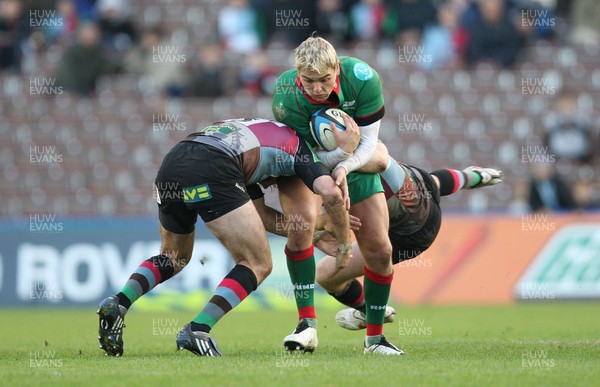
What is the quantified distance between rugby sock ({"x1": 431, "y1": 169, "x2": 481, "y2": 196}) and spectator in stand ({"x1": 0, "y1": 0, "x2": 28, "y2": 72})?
12804mm

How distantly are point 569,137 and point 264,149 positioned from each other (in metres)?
11.2

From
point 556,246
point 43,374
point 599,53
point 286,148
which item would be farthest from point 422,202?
point 599,53

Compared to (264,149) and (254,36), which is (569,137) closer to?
(254,36)

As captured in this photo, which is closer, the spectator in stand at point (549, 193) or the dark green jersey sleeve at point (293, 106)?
the dark green jersey sleeve at point (293, 106)

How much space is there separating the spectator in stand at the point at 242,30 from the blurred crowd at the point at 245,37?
0.06 feet

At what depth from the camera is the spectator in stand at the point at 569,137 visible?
59.6 feet

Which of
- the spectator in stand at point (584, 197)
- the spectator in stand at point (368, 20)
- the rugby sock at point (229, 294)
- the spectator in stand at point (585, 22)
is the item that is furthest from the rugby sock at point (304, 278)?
the spectator in stand at point (585, 22)

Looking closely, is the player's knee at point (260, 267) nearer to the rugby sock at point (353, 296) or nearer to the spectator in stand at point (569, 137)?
the rugby sock at point (353, 296)

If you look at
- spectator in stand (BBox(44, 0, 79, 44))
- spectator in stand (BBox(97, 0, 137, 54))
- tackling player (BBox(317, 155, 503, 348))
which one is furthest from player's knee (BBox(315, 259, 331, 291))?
spectator in stand (BBox(44, 0, 79, 44))

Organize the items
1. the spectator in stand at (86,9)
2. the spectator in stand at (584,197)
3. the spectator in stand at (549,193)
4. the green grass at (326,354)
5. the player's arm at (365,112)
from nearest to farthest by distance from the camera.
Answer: the green grass at (326,354) < the player's arm at (365,112) < the spectator in stand at (549,193) < the spectator in stand at (584,197) < the spectator in stand at (86,9)

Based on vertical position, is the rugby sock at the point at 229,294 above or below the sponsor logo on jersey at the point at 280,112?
below

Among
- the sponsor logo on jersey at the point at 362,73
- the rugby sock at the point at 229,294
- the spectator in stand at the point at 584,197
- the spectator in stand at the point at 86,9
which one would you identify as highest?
the spectator in stand at the point at 86,9

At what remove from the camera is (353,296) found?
976 centimetres

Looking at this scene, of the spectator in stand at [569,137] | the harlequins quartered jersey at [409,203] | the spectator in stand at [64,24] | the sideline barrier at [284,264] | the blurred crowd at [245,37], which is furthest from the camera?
the spectator in stand at [64,24]
